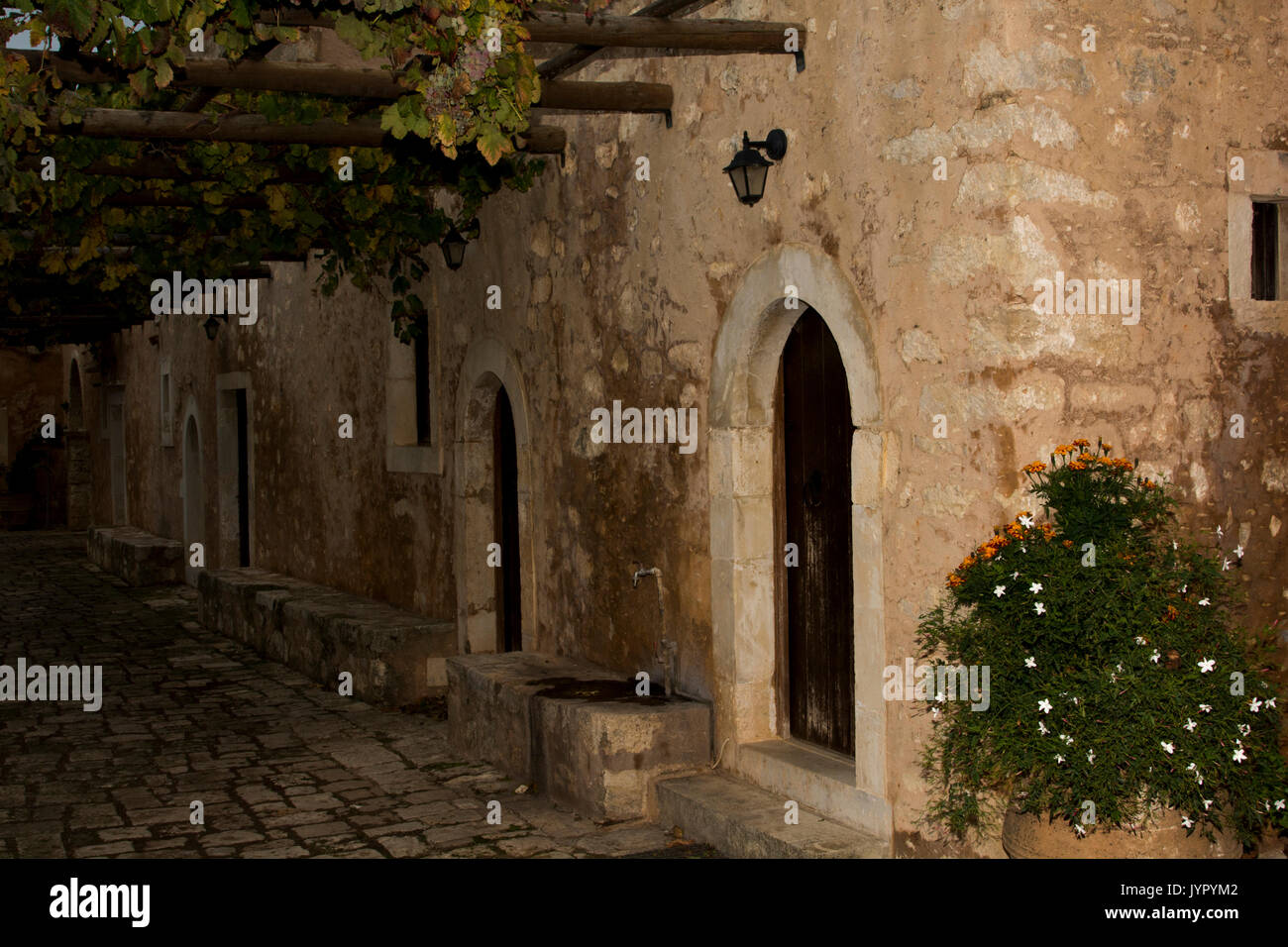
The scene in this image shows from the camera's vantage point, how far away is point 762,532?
577 cm

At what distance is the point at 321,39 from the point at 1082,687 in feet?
30.3

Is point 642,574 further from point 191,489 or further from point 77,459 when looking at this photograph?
point 77,459

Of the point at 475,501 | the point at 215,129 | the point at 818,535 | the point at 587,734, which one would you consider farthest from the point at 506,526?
the point at 818,535

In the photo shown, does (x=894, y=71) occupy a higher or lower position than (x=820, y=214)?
higher

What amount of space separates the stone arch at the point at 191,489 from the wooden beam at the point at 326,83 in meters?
12.1

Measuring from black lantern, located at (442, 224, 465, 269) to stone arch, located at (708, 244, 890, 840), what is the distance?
3078mm

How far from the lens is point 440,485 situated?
928 centimetres

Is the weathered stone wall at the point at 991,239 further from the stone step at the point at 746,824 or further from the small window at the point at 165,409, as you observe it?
the small window at the point at 165,409

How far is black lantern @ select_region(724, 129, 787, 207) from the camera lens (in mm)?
5312

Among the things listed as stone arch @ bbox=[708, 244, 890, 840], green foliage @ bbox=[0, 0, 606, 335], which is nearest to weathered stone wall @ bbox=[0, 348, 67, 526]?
green foliage @ bbox=[0, 0, 606, 335]

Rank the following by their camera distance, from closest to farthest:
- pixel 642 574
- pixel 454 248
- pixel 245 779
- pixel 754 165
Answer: pixel 754 165
pixel 642 574
pixel 245 779
pixel 454 248

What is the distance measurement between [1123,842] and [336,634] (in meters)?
6.76

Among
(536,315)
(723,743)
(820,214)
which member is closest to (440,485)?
(536,315)

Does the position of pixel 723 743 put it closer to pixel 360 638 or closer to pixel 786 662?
pixel 786 662
